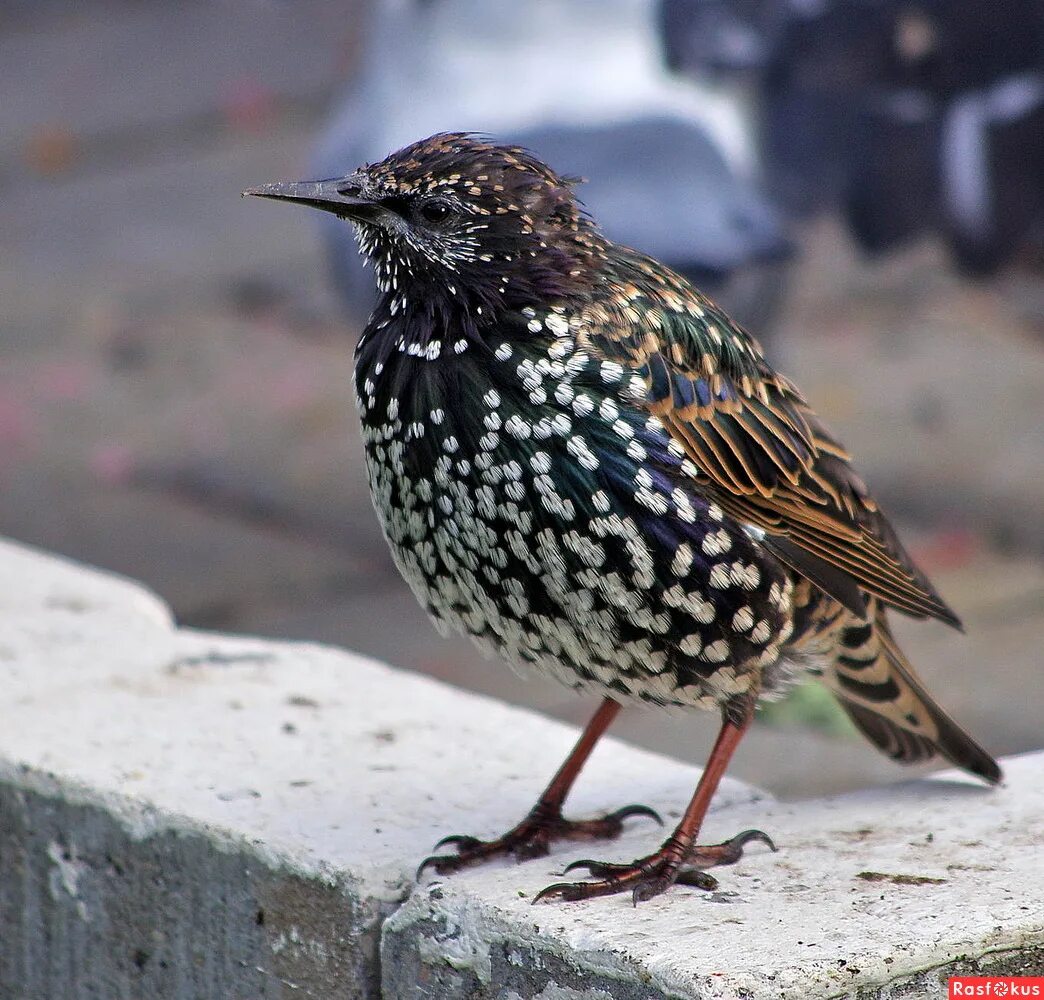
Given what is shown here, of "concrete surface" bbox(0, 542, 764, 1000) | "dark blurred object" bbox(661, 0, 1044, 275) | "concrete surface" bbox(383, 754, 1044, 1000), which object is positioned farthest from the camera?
"dark blurred object" bbox(661, 0, 1044, 275)

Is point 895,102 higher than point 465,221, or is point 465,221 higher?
point 895,102

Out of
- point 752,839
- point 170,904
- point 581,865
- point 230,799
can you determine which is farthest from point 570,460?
point 170,904

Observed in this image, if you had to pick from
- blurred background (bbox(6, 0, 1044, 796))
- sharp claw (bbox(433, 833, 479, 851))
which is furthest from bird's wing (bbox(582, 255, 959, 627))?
blurred background (bbox(6, 0, 1044, 796))

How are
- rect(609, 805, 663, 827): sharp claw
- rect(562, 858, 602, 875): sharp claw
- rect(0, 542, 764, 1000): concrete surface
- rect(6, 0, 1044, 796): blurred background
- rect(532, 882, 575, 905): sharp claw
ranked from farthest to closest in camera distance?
rect(6, 0, 1044, 796): blurred background
rect(609, 805, 663, 827): sharp claw
rect(0, 542, 764, 1000): concrete surface
rect(562, 858, 602, 875): sharp claw
rect(532, 882, 575, 905): sharp claw

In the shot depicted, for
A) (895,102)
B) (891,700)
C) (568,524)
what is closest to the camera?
(568,524)

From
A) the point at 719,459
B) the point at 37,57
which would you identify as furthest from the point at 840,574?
the point at 37,57

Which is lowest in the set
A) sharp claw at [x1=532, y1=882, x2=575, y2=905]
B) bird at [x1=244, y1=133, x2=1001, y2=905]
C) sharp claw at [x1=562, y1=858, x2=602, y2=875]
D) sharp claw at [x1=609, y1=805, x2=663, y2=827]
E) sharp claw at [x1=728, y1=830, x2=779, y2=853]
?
sharp claw at [x1=532, y1=882, x2=575, y2=905]

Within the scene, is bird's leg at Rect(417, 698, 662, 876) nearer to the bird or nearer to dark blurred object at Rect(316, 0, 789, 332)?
the bird

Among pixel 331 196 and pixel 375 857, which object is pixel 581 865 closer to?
pixel 375 857
